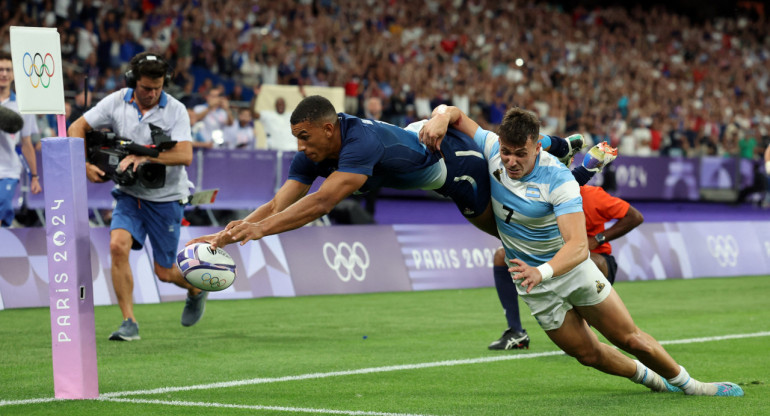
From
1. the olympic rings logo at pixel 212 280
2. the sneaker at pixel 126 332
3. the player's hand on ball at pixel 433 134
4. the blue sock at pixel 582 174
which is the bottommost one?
the sneaker at pixel 126 332

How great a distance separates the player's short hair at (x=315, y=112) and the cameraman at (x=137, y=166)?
335cm

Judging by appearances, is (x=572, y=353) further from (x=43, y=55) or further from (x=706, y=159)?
(x=706, y=159)

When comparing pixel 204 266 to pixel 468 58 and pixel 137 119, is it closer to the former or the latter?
pixel 137 119

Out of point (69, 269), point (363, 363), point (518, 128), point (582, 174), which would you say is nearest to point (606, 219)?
point (582, 174)

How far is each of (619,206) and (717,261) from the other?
1009cm

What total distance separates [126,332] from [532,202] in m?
4.78

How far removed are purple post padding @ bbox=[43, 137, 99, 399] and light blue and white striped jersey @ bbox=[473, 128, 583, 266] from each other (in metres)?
2.61

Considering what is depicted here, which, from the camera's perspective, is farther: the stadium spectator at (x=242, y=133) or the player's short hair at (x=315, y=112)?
the stadium spectator at (x=242, y=133)

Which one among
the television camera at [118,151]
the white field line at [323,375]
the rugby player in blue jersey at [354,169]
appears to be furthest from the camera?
the television camera at [118,151]

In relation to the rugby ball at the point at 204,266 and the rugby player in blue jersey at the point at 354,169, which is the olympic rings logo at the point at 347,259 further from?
the rugby ball at the point at 204,266

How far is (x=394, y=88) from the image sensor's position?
2612 centimetres

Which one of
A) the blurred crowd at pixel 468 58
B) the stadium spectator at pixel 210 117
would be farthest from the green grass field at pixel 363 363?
the blurred crowd at pixel 468 58

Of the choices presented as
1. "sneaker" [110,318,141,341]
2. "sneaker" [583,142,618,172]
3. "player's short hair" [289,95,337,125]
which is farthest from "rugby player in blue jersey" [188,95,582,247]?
"sneaker" [110,318,141,341]

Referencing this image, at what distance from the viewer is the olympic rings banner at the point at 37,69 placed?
6441 mm
